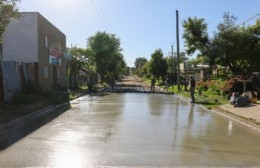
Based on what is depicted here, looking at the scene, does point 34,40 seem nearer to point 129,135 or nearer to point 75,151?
point 129,135

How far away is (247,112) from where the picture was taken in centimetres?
1941

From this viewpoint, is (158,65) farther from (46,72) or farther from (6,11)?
(6,11)

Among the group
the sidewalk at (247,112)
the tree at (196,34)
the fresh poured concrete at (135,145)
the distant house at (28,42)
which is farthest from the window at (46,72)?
the fresh poured concrete at (135,145)

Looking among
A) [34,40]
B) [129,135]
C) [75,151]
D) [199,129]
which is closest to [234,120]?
[199,129]

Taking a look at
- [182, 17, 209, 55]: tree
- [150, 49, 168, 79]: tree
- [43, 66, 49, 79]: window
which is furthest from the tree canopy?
[150, 49, 168, 79]: tree

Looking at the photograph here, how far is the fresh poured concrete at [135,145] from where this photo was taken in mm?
9227

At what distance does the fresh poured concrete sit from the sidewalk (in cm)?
83

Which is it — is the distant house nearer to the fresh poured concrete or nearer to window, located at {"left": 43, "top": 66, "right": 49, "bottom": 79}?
window, located at {"left": 43, "top": 66, "right": 49, "bottom": 79}

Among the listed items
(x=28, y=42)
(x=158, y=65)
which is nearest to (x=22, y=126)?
(x=28, y=42)

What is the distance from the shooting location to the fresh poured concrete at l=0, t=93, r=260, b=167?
30.3ft

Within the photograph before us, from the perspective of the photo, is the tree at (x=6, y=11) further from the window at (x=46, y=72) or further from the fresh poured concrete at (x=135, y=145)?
the window at (x=46, y=72)

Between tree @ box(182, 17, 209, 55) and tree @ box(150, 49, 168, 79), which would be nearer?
tree @ box(182, 17, 209, 55)

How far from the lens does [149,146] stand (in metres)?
11.0

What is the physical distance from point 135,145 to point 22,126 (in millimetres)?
5387
